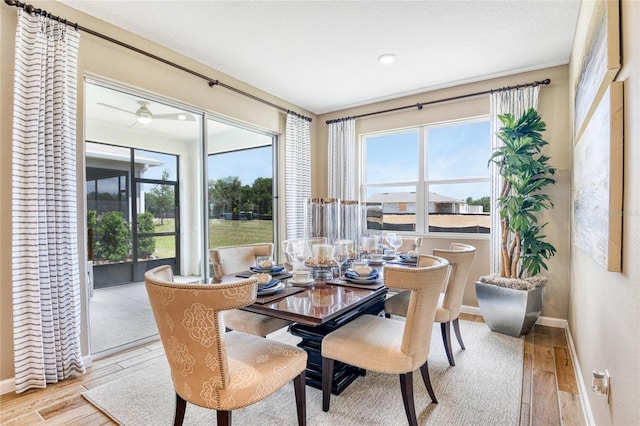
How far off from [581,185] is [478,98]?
6.87 feet

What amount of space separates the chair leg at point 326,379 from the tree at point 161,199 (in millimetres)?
2381

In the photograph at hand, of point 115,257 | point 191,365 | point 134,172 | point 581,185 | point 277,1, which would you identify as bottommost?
point 191,365

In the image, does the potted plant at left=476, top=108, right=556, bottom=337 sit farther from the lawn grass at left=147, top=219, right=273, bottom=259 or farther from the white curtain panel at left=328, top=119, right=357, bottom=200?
the lawn grass at left=147, top=219, right=273, bottom=259

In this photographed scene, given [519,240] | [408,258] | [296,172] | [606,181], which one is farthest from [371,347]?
[296,172]

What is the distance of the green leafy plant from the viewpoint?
3.11 m

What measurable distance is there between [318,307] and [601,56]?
70.9 inches

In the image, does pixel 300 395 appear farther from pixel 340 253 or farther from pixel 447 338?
pixel 447 338

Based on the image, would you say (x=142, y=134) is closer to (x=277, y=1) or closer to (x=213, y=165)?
(x=213, y=165)

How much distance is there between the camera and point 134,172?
3.18 metres

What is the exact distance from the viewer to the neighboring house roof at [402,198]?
13.8 feet

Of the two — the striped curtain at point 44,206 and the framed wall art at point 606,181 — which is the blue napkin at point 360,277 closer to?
the framed wall art at point 606,181

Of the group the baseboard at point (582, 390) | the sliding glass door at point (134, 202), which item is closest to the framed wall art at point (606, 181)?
the baseboard at point (582, 390)

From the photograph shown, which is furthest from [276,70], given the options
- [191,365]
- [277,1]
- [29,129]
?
[191,365]

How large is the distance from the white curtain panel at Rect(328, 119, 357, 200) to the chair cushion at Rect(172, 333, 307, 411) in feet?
10.6
